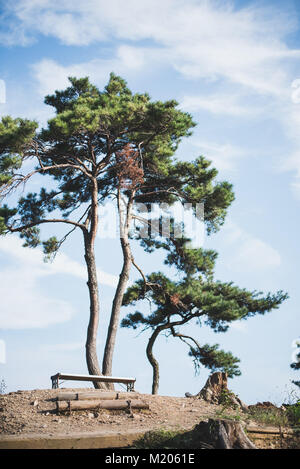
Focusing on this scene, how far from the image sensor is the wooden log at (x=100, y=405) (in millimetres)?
7762

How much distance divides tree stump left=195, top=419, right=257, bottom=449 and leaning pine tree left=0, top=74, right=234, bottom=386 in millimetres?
6794

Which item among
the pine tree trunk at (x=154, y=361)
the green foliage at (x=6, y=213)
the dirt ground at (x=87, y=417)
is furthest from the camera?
the pine tree trunk at (x=154, y=361)

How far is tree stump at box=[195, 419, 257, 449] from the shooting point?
209 inches

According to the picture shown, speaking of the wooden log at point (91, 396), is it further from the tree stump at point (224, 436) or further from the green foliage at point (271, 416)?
the tree stump at point (224, 436)

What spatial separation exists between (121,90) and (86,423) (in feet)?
38.3

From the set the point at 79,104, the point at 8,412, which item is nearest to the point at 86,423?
the point at 8,412

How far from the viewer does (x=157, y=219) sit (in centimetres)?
1498

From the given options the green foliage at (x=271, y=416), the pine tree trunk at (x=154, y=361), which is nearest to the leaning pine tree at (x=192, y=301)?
the pine tree trunk at (x=154, y=361)

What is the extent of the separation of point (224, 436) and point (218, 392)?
461cm

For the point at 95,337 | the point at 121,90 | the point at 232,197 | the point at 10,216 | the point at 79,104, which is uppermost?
the point at 121,90

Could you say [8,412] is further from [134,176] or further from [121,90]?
[121,90]

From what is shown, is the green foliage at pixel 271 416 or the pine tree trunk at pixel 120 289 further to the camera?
the pine tree trunk at pixel 120 289

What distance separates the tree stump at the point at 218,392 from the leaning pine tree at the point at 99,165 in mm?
→ 3472

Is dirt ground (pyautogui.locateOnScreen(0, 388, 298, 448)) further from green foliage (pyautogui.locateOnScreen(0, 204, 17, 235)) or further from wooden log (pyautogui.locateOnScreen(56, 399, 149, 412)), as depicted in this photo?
green foliage (pyautogui.locateOnScreen(0, 204, 17, 235))
